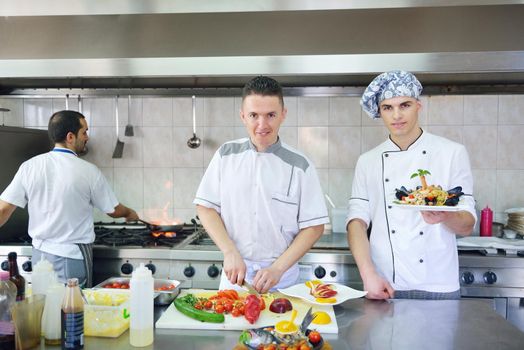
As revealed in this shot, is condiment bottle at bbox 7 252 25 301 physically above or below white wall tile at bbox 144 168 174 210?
below

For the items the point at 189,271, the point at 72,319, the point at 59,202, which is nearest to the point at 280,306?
the point at 72,319

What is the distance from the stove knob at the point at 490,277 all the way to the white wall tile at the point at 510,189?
92cm

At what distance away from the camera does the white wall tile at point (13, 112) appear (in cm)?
388

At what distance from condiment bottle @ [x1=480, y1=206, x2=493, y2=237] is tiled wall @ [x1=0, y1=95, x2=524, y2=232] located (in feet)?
0.75

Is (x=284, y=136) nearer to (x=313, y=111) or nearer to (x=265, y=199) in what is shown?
(x=313, y=111)

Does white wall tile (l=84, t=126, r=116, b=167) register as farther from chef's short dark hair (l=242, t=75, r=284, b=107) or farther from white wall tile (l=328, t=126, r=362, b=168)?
chef's short dark hair (l=242, t=75, r=284, b=107)

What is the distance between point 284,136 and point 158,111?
3.52ft

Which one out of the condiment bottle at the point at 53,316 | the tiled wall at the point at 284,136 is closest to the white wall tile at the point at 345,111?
the tiled wall at the point at 284,136

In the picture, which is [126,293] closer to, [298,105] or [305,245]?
[305,245]

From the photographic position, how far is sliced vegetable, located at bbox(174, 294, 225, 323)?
1.54 m

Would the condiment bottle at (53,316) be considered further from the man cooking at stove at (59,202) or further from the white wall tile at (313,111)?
the white wall tile at (313,111)

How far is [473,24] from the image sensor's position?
2250 mm

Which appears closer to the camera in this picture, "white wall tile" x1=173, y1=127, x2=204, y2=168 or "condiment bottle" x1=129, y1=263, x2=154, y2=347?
"condiment bottle" x1=129, y1=263, x2=154, y2=347

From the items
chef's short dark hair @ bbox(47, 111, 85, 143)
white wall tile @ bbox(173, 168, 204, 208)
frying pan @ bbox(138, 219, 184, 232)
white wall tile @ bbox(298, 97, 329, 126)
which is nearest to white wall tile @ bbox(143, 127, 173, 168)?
white wall tile @ bbox(173, 168, 204, 208)
